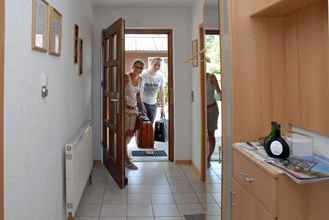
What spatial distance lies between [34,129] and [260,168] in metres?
1.18

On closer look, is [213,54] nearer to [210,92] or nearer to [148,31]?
[210,92]

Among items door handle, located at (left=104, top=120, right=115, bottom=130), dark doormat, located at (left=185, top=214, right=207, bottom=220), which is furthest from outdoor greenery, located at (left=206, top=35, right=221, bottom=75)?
door handle, located at (left=104, top=120, right=115, bottom=130)

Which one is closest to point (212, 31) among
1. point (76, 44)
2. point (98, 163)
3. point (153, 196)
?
point (76, 44)

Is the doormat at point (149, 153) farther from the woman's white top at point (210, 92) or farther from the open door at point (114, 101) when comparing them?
the woman's white top at point (210, 92)

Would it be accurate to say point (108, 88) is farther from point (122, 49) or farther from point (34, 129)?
point (34, 129)

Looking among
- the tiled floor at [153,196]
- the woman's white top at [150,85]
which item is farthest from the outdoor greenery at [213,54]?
the woman's white top at [150,85]

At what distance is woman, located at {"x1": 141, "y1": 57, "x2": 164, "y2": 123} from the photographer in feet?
20.4

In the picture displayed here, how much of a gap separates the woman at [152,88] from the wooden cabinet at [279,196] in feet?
14.9

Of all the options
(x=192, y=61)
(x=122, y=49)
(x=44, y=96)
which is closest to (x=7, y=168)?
(x=44, y=96)

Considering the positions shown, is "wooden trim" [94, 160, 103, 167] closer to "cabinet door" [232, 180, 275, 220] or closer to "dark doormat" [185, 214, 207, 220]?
"dark doormat" [185, 214, 207, 220]

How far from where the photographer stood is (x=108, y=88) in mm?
4660

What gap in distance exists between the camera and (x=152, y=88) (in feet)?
20.8

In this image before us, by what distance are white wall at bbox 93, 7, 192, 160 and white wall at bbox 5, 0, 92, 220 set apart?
2138 millimetres

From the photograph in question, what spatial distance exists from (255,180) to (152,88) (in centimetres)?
478
